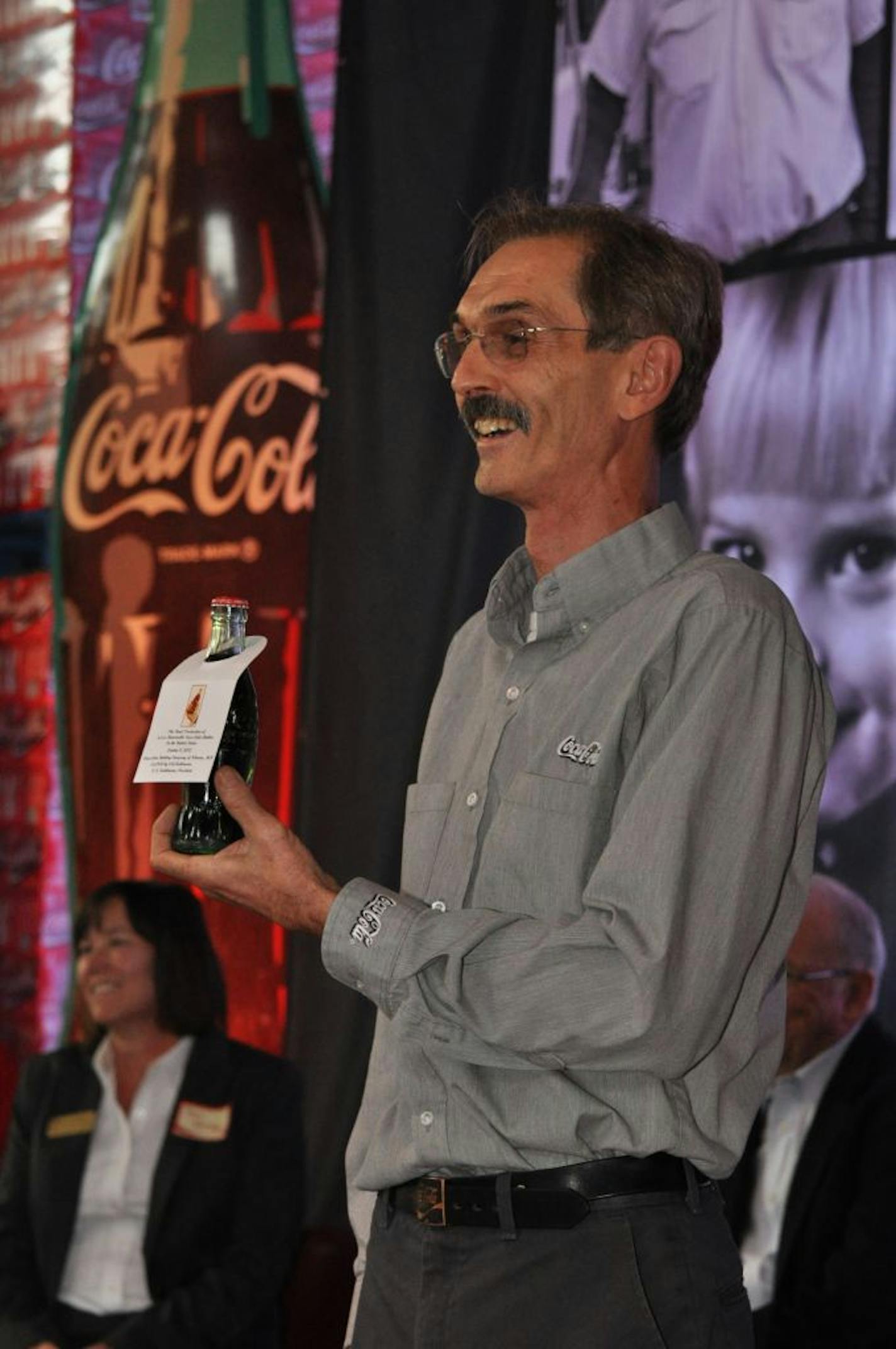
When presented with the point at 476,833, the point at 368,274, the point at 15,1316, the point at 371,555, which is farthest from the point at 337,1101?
the point at 476,833

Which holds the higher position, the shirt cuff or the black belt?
the shirt cuff

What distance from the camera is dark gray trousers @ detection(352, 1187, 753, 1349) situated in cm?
166

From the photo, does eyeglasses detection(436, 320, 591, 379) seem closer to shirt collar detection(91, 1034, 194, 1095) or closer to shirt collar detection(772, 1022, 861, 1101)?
shirt collar detection(772, 1022, 861, 1101)

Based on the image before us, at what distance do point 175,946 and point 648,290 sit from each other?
2476 mm

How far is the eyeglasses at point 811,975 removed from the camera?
10.6ft

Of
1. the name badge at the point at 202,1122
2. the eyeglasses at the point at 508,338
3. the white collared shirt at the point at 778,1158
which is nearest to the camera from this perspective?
the eyeglasses at the point at 508,338

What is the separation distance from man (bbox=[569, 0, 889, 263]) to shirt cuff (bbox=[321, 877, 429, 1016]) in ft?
6.82

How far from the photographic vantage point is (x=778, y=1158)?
326cm

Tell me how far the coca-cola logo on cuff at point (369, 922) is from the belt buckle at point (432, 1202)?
0.28 metres

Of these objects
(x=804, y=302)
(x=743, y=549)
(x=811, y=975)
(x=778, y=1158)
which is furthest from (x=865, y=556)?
(x=778, y=1158)

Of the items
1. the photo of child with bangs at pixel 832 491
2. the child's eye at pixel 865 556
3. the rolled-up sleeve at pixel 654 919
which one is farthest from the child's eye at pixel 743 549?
the rolled-up sleeve at pixel 654 919

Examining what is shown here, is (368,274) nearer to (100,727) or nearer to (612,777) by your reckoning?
(100,727)

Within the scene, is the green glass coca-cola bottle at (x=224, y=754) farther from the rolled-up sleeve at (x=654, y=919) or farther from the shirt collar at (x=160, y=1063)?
the shirt collar at (x=160, y=1063)

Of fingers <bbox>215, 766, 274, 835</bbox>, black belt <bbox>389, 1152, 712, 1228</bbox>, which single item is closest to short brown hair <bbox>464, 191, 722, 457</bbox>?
fingers <bbox>215, 766, 274, 835</bbox>
